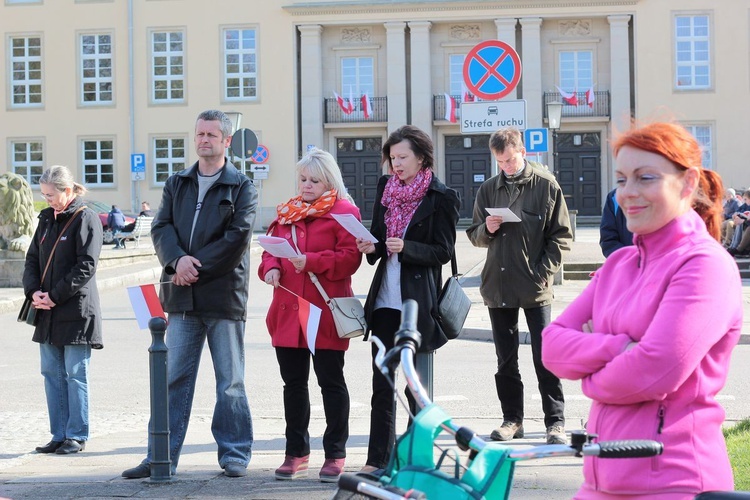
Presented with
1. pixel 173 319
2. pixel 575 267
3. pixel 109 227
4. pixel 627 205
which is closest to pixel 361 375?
pixel 173 319

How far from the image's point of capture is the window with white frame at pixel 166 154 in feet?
169

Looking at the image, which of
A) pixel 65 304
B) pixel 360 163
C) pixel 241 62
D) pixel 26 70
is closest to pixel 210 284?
pixel 65 304

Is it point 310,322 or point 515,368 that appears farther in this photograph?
point 515,368

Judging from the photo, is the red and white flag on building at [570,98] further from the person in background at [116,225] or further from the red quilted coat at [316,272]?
the red quilted coat at [316,272]

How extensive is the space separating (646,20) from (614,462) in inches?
1907

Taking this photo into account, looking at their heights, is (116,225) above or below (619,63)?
below

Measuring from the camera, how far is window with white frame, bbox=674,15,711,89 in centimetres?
4909

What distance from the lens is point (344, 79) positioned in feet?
166

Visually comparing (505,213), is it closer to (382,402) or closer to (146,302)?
(382,402)

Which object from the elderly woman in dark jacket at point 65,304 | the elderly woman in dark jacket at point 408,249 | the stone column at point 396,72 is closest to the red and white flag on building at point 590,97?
the stone column at point 396,72

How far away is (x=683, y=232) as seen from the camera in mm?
2969

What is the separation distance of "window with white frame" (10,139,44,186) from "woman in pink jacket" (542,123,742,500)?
169 feet

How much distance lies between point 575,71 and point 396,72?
7442mm

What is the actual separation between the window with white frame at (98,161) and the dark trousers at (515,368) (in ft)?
149
